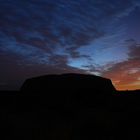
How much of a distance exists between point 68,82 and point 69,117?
4656 millimetres

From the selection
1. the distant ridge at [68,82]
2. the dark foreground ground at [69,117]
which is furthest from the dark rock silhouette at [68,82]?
the dark foreground ground at [69,117]

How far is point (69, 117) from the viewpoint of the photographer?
51.2ft

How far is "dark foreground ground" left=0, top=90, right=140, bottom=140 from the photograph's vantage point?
44.2ft

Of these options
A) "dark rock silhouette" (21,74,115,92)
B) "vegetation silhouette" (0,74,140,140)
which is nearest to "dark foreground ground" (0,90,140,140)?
"vegetation silhouette" (0,74,140,140)

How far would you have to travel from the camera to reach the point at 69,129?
1405cm

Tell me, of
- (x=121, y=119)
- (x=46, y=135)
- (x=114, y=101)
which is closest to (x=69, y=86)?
(x=114, y=101)

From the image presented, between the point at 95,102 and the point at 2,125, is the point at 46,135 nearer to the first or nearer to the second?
the point at 2,125

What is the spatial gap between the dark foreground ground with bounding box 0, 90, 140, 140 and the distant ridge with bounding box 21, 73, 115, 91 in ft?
2.85

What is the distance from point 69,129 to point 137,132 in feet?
14.6

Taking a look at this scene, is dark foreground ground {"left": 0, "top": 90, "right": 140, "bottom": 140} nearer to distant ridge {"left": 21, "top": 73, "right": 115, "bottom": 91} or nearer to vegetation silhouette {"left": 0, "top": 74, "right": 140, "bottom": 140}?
vegetation silhouette {"left": 0, "top": 74, "right": 140, "bottom": 140}

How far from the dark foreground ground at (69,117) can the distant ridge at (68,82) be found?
2.85 feet

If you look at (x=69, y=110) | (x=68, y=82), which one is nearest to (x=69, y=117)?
(x=69, y=110)

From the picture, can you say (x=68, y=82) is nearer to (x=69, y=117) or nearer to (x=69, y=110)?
(x=69, y=110)

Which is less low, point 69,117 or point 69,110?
point 69,110
